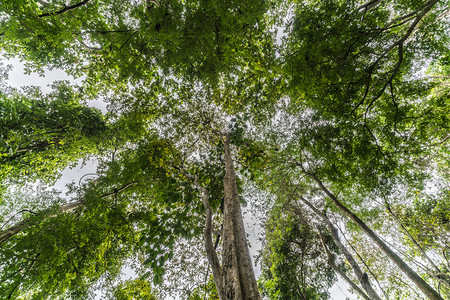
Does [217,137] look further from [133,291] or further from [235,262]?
[133,291]

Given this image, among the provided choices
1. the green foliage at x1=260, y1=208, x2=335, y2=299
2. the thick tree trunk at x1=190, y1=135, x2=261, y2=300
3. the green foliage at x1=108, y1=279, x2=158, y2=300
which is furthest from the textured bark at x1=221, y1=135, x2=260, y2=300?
the green foliage at x1=108, y1=279, x2=158, y2=300

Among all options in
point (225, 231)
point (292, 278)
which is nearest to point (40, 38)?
point (225, 231)

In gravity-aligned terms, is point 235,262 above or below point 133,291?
below

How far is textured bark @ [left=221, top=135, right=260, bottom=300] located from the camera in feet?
7.43

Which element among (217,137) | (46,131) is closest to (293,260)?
(217,137)

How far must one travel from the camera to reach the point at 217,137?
8.01 meters

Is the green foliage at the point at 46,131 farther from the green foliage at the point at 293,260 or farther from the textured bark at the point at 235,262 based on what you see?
the green foliage at the point at 293,260

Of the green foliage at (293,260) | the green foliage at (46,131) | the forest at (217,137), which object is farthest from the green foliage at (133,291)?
the green foliage at (46,131)

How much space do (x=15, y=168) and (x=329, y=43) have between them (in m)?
12.6

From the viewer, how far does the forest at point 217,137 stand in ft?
14.8

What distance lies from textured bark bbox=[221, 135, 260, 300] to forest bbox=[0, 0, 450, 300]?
0.02 meters

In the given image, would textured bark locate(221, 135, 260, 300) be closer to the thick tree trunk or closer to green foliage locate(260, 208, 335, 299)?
the thick tree trunk

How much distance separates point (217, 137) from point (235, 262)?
5.96 m

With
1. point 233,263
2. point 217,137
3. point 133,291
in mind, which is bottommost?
point 233,263
